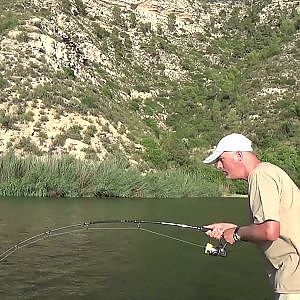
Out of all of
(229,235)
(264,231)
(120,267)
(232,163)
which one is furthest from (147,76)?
(264,231)

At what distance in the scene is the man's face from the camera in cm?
495

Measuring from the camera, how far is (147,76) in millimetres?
75125

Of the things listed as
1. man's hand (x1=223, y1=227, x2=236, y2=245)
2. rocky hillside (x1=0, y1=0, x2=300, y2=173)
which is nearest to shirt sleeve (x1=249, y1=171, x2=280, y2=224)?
man's hand (x1=223, y1=227, x2=236, y2=245)

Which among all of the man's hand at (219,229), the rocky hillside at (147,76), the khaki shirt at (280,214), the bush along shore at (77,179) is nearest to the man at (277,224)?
the khaki shirt at (280,214)

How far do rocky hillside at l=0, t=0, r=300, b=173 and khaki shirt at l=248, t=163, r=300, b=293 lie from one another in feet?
146

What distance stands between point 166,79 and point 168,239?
55098 millimetres

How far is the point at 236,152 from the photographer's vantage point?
4941mm

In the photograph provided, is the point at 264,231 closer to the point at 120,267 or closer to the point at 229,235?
the point at 229,235

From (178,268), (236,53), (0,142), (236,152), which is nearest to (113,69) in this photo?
(236,53)

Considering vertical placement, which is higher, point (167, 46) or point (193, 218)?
point (167, 46)

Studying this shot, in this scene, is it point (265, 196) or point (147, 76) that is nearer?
point (265, 196)

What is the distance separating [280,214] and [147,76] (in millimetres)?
71084

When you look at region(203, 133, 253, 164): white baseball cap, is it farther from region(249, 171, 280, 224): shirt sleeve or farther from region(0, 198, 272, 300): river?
region(0, 198, 272, 300): river

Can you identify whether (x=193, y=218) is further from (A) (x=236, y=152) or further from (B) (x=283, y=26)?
(B) (x=283, y=26)
